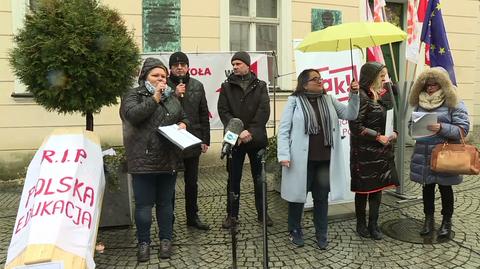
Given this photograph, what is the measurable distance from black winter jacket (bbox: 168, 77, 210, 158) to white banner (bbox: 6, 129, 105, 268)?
1030 mm

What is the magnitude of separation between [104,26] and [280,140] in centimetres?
Answer: 182

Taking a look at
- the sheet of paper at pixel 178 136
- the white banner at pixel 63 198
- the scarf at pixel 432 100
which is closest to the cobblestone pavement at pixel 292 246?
the white banner at pixel 63 198

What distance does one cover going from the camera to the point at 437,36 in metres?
5.40

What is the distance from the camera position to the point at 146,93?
382cm

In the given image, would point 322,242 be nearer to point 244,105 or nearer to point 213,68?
point 244,105

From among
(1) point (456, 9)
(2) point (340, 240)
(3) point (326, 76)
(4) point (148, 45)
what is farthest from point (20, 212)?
(1) point (456, 9)

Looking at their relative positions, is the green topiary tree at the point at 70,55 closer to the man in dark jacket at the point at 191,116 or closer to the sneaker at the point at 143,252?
the man in dark jacket at the point at 191,116

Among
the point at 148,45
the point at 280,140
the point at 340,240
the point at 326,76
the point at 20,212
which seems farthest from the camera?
the point at 148,45

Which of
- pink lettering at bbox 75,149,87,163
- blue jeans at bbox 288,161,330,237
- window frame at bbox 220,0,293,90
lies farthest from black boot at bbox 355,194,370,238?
window frame at bbox 220,0,293,90

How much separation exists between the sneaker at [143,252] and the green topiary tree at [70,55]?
50.2 inches

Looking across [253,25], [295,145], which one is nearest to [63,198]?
[295,145]

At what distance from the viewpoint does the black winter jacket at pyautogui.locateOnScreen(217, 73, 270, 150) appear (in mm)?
4570

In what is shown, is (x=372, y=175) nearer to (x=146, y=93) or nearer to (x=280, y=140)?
(x=280, y=140)

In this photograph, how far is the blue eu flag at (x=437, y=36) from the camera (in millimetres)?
5359
